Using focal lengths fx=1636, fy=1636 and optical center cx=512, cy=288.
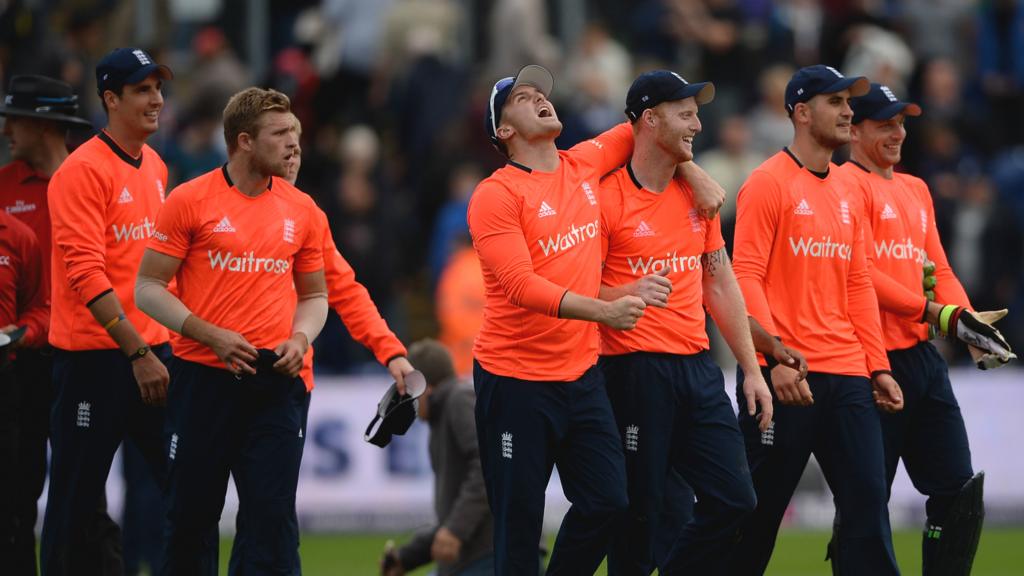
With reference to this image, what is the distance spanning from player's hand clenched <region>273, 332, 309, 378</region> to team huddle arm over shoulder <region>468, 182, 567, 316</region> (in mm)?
1035

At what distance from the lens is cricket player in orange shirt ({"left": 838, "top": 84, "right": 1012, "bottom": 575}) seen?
9.43 meters

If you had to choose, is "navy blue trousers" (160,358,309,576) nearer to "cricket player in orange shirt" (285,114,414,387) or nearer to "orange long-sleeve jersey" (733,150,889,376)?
"cricket player in orange shirt" (285,114,414,387)

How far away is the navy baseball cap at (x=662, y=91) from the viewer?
8.67 meters

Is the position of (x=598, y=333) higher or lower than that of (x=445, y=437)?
higher

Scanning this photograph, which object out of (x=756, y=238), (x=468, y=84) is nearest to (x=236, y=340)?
(x=756, y=238)

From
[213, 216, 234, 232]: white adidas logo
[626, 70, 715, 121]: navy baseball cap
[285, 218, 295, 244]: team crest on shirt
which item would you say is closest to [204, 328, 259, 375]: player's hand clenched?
[213, 216, 234, 232]: white adidas logo

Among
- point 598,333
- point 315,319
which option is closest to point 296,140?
point 315,319

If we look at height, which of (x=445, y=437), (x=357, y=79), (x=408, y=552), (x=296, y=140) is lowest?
(x=408, y=552)

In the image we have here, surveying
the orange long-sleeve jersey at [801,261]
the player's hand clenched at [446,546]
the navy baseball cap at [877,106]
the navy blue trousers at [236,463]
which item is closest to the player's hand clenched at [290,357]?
the navy blue trousers at [236,463]

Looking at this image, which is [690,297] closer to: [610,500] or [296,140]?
[610,500]

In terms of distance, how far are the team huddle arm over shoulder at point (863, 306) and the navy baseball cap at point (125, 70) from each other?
156 inches

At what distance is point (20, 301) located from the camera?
368 inches

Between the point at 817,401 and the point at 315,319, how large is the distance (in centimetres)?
279

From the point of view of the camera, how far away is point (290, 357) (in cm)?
822
